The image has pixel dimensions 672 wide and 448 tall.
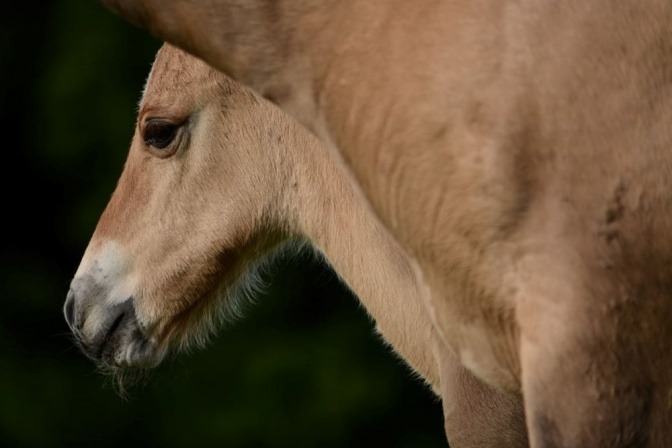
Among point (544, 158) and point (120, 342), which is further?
point (120, 342)

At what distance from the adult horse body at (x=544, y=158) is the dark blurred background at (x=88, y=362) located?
3175 mm

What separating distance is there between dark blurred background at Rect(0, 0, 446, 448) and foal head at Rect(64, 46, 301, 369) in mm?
1686

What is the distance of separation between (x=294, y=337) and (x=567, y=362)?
3.39 meters

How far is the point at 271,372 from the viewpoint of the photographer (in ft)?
15.4

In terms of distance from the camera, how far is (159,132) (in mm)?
2857

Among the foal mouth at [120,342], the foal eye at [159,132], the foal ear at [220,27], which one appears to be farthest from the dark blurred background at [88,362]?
the foal ear at [220,27]

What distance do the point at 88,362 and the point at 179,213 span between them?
220 centimetres

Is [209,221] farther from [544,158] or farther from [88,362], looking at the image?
[88,362]

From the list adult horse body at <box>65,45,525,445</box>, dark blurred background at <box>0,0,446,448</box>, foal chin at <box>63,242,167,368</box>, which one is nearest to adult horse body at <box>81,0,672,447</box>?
adult horse body at <box>65,45,525,445</box>

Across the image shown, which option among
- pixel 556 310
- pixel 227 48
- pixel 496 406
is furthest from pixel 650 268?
pixel 496 406

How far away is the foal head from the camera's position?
282 cm

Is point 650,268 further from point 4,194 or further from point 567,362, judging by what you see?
point 4,194

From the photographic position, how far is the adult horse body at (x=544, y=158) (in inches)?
53.9

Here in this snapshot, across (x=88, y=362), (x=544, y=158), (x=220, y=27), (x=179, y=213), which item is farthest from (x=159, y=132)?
(x=88, y=362)
